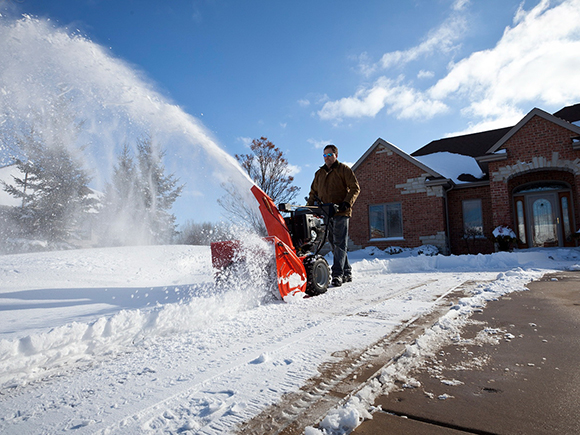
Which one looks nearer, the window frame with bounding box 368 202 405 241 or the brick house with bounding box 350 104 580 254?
the brick house with bounding box 350 104 580 254

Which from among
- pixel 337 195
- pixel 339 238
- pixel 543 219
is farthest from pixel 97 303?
pixel 543 219

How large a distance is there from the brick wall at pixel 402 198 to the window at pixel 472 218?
3.71 ft

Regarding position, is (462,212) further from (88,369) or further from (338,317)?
(88,369)

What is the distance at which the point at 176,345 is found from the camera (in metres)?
2.51

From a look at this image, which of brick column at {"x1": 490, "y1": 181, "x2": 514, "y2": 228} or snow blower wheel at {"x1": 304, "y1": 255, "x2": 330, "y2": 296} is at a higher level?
brick column at {"x1": 490, "y1": 181, "x2": 514, "y2": 228}

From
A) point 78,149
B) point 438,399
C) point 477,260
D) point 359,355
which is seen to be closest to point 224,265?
point 359,355

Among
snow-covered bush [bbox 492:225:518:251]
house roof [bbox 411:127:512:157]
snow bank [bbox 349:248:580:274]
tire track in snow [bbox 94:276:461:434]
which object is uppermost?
house roof [bbox 411:127:512:157]

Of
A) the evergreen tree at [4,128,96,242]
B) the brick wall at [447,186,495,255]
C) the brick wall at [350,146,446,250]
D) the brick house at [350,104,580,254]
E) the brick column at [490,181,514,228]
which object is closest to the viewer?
the brick house at [350,104,580,254]

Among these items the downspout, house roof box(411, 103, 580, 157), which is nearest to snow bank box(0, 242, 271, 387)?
the downspout

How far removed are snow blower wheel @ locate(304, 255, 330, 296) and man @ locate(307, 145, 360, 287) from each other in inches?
23.0

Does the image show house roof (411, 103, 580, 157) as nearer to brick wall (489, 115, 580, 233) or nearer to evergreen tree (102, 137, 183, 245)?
brick wall (489, 115, 580, 233)

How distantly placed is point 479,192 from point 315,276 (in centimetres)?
1270

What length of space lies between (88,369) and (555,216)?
16.4 meters

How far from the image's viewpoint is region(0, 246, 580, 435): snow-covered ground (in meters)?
1.52
